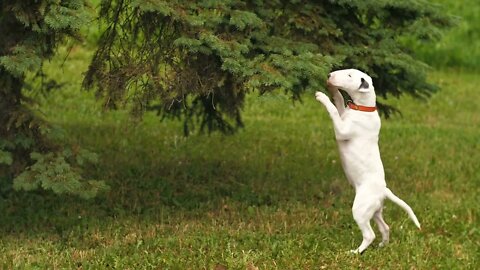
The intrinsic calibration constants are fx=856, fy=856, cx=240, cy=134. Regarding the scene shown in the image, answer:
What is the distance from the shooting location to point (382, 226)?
698 cm

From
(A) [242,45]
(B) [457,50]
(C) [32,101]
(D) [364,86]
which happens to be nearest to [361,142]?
(D) [364,86]

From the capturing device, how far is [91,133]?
38.1 ft

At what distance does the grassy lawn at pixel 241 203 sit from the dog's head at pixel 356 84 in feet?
1.72

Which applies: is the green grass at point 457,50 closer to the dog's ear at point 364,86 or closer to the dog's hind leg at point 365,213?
the dog's ear at point 364,86

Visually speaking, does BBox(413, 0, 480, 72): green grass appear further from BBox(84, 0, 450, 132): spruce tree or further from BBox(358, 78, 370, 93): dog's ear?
BBox(358, 78, 370, 93): dog's ear

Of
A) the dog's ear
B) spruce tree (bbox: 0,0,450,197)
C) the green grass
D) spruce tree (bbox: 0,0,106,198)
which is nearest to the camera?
the dog's ear

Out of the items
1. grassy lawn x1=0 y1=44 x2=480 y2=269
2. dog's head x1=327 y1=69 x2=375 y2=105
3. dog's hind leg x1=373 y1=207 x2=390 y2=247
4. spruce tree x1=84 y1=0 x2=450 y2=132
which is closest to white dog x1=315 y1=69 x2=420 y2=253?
dog's head x1=327 y1=69 x2=375 y2=105

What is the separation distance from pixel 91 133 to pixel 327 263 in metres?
5.76

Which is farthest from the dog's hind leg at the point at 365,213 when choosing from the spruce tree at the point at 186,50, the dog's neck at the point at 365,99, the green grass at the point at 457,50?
the green grass at the point at 457,50

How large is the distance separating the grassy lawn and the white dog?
1.22 feet

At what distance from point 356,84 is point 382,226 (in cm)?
122

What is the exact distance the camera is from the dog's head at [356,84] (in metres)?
6.62

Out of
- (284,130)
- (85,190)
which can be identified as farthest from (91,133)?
(85,190)

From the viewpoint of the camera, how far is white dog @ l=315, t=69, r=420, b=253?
664cm
